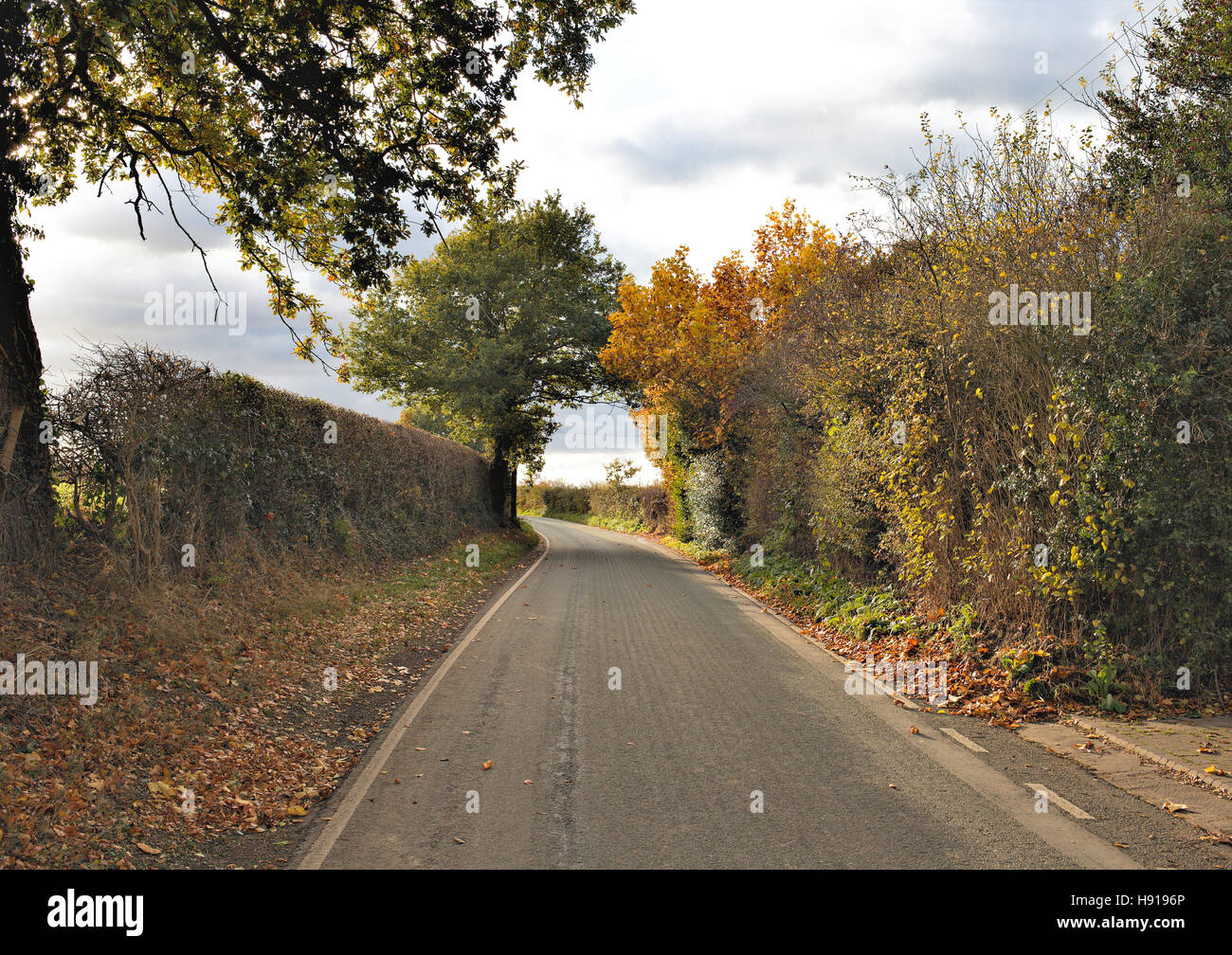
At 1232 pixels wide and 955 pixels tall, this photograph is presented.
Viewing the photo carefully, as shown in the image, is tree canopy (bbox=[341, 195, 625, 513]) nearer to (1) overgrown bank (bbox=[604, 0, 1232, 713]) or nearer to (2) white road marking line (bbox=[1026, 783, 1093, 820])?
(1) overgrown bank (bbox=[604, 0, 1232, 713])

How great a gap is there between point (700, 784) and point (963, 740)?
265 cm

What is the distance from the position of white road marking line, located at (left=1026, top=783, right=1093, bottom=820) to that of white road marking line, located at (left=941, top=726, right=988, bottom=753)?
78 centimetres

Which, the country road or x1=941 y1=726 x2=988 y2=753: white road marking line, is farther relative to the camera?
x1=941 y1=726 x2=988 y2=753: white road marking line

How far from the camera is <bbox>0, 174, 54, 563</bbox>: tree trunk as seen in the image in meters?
7.57

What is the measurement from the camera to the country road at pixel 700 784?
14.6ft

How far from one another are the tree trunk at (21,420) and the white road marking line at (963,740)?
9.11m

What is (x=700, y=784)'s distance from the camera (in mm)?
5500

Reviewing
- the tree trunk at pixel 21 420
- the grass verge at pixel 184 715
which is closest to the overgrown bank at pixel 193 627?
the grass verge at pixel 184 715

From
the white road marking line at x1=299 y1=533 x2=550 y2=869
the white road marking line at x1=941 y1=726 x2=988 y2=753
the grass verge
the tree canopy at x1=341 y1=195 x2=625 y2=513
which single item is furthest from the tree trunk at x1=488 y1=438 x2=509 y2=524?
the white road marking line at x1=941 y1=726 x2=988 y2=753

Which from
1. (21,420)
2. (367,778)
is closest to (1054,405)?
(367,778)
